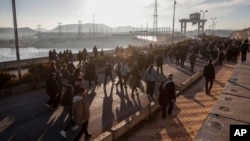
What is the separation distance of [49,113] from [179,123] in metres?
5.22

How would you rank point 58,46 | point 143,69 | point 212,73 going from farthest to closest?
point 58,46 → point 143,69 → point 212,73

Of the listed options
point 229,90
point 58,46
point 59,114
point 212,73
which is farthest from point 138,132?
point 58,46

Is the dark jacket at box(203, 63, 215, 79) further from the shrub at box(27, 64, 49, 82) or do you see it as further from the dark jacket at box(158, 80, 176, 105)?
the shrub at box(27, 64, 49, 82)

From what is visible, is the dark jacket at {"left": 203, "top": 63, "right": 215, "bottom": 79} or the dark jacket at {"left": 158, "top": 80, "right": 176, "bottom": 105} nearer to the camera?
the dark jacket at {"left": 158, "top": 80, "right": 176, "bottom": 105}

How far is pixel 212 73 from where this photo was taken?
515 inches

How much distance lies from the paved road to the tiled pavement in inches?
45.3

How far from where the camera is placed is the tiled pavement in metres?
7.79

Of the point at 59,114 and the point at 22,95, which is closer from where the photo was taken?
the point at 59,114

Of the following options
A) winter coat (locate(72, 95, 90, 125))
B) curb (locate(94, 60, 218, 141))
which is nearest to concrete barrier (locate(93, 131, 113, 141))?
curb (locate(94, 60, 218, 141))

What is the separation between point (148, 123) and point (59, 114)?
3.64 meters

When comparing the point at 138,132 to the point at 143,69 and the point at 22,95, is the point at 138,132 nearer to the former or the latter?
the point at 22,95

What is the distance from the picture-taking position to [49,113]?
1005 centimetres

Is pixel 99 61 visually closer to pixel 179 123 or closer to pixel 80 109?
pixel 179 123

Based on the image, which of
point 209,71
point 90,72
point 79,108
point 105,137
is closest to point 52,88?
point 79,108
